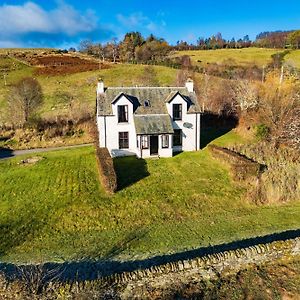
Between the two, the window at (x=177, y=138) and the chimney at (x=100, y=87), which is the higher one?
the chimney at (x=100, y=87)

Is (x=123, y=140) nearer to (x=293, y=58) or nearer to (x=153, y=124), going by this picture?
(x=153, y=124)

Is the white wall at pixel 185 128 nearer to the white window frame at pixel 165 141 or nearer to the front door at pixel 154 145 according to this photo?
the white window frame at pixel 165 141

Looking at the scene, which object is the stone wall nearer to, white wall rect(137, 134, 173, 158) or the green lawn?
the green lawn

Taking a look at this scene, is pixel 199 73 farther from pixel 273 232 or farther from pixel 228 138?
pixel 273 232

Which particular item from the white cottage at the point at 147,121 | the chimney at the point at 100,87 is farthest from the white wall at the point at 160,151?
the chimney at the point at 100,87

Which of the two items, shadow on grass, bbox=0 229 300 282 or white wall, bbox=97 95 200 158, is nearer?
shadow on grass, bbox=0 229 300 282

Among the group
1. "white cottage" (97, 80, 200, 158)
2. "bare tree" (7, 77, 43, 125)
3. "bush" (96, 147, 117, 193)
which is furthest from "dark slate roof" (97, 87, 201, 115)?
"bare tree" (7, 77, 43, 125)

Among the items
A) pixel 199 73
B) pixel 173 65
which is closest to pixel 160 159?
pixel 199 73

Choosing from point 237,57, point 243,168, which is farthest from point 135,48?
point 243,168
